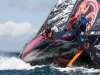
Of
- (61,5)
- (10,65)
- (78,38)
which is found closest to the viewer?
(78,38)

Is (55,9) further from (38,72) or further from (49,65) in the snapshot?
(38,72)

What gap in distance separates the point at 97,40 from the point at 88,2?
11.7 feet

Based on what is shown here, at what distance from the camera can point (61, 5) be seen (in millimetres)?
25031

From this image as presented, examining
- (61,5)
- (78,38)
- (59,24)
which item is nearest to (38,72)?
(78,38)

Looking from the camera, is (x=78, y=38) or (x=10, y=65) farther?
(x=10, y=65)

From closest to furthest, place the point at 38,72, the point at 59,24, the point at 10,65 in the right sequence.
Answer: the point at 38,72 < the point at 10,65 < the point at 59,24

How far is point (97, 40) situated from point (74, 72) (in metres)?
3.44

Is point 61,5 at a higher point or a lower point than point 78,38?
higher

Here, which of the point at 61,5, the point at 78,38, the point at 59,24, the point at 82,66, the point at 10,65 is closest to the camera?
the point at 78,38

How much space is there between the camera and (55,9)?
25.3 meters

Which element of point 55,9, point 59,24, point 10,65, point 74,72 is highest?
point 55,9

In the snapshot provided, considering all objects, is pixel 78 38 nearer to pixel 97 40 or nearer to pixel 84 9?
pixel 97 40

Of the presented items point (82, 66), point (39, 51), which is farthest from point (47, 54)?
point (82, 66)

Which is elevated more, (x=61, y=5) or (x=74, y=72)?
(x=61, y=5)
